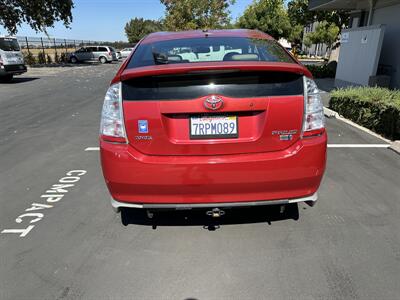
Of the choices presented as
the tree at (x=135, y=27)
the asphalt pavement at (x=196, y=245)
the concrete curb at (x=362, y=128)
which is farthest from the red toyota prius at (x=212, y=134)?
the tree at (x=135, y=27)

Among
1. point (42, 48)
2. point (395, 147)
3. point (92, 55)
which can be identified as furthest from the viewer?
point (92, 55)

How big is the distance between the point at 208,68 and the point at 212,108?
0.29 metres

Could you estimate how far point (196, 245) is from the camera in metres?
3.01

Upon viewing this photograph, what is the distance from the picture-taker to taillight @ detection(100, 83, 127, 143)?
2.65m

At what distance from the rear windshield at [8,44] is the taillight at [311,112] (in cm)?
1681

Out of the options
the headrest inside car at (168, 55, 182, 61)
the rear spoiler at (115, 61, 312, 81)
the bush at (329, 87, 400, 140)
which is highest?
the headrest inside car at (168, 55, 182, 61)

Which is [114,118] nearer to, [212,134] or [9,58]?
[212,134]

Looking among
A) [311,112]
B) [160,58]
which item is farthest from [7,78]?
[311,112]

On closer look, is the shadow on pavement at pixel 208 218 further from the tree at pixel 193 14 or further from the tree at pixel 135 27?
the tree at pixel 135 27

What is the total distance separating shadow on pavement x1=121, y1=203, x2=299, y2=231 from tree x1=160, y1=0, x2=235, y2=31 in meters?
40.8

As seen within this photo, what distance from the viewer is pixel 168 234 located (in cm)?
319

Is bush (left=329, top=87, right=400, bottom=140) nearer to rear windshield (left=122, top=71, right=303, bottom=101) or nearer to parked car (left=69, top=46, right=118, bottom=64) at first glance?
rear windshield (left=122, top=71, right=303, bottom=101)

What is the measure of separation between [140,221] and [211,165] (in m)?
1.24

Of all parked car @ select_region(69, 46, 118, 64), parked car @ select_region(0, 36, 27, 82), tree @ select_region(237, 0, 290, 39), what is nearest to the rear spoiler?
parked car @ select_region(0, 36, 27, 82)
